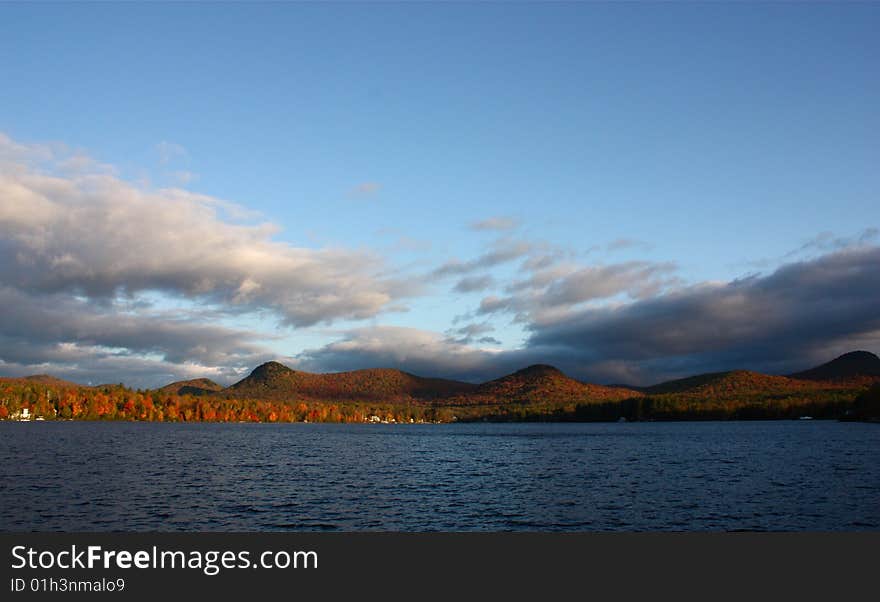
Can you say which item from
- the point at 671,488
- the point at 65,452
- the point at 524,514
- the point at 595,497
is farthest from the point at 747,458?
the point at 65,452

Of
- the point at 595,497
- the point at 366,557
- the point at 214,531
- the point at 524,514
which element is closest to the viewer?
the point at 366,557

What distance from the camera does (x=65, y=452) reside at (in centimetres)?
13362

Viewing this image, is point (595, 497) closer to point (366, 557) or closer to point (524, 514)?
point (524, 514)

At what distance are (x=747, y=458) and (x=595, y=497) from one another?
7415 cm

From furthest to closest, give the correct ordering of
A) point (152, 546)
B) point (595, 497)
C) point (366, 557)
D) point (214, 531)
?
point (595, 497) → point (214, 531) → point (152, 546) → point (366, 557)

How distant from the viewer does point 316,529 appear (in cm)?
5678

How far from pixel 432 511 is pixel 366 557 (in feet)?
87.9

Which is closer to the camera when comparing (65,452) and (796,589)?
(796,589)

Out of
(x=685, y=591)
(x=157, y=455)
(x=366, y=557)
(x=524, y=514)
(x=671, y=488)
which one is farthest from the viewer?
(x=157, y=455)

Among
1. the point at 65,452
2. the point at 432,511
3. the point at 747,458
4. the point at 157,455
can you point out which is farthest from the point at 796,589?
the point at 65,452

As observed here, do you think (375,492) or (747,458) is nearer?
(375,492)

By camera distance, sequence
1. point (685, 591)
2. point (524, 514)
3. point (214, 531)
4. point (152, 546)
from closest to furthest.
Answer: point (685, 591) < point (152, 546) < point (214, 531) < point (524, 514)

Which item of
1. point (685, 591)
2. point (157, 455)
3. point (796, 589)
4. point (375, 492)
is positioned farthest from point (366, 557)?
point (157, 455)

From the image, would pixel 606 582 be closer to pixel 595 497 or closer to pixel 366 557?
pixel 366 557
